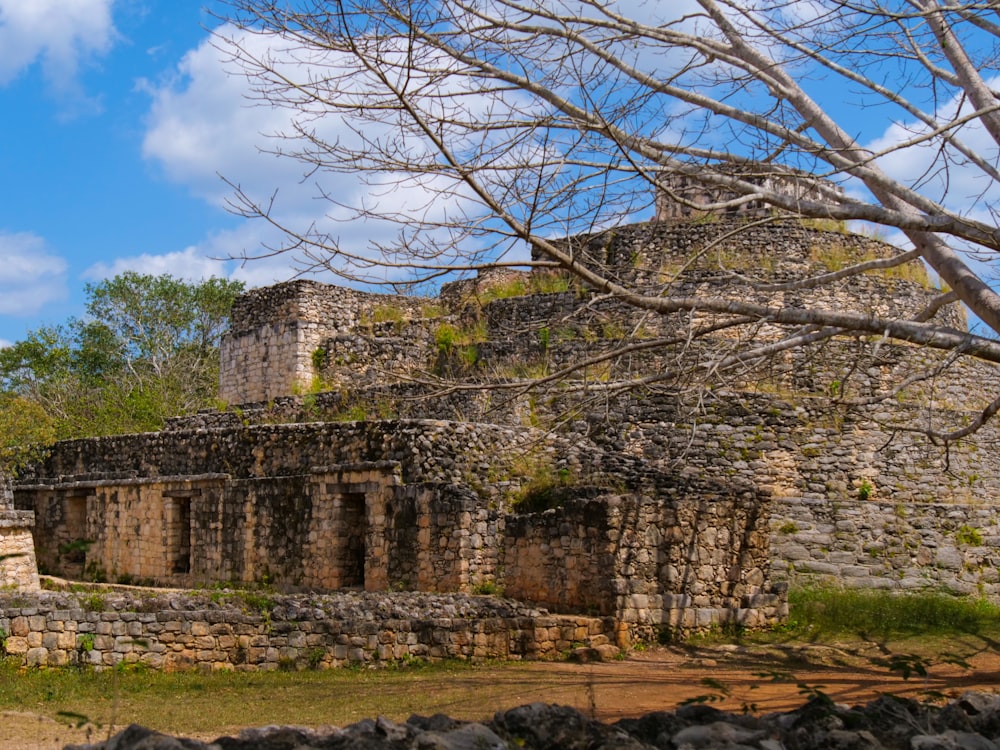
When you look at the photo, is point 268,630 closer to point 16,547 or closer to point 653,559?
point 653,559

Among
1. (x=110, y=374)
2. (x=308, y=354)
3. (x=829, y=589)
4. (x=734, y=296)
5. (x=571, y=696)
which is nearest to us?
(x=571, y=696)

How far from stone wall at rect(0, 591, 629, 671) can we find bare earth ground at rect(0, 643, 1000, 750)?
1.39 ft

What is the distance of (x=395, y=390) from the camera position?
19812mm

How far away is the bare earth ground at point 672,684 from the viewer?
8219mm

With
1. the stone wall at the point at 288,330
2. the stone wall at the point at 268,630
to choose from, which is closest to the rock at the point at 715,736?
the stone wall at the point at 268,630

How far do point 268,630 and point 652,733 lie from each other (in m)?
5.41

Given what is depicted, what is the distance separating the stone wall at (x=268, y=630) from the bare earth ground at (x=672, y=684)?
42 centimetres

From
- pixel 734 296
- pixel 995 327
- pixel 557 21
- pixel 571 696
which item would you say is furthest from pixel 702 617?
pixel 734 296

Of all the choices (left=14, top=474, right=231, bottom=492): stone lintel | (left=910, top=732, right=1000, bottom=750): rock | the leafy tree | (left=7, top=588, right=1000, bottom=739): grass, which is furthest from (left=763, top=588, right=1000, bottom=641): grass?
the leafy tree

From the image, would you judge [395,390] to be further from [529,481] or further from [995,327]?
[995,327]

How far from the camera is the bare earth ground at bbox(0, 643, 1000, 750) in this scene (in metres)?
8.22

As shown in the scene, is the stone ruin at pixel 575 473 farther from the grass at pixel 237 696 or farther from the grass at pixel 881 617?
the grass at pixel 237 696

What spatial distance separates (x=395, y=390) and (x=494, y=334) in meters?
2.06

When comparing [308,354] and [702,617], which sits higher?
[308,354]
